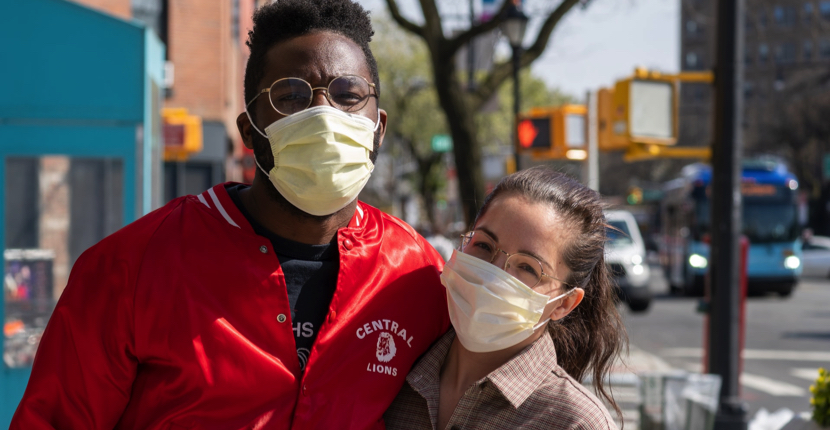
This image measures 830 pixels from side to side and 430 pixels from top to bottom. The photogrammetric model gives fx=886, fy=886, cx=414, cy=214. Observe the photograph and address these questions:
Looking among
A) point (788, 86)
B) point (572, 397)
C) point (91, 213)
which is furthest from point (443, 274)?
point (788, 86)

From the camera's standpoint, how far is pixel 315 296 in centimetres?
229

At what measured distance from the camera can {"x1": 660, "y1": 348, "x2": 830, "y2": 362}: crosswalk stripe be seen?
1254cm

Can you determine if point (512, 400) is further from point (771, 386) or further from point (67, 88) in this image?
point (771, 386)

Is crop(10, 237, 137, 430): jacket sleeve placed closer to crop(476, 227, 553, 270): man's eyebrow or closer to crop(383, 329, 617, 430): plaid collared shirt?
crop(383, 329, 617, 430): plaid collared shirt

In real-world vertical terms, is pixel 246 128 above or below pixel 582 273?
above

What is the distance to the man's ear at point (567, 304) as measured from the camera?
8.18 feet

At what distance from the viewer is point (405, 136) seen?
3909cm

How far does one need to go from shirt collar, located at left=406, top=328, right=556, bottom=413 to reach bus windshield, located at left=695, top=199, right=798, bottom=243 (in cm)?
2088

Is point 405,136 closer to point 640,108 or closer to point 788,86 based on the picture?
point 788,86

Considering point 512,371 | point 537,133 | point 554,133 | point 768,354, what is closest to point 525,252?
point 512,371

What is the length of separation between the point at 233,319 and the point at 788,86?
46.1m

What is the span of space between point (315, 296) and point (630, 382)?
17.6ft

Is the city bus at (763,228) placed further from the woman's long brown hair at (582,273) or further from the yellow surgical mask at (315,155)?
the yellow surgical mask at (315,155)

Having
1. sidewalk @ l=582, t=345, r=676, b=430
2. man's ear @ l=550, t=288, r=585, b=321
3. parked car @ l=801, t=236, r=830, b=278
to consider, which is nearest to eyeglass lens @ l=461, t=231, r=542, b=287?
man's ear @ l=550, t=288, r=585, b=321
